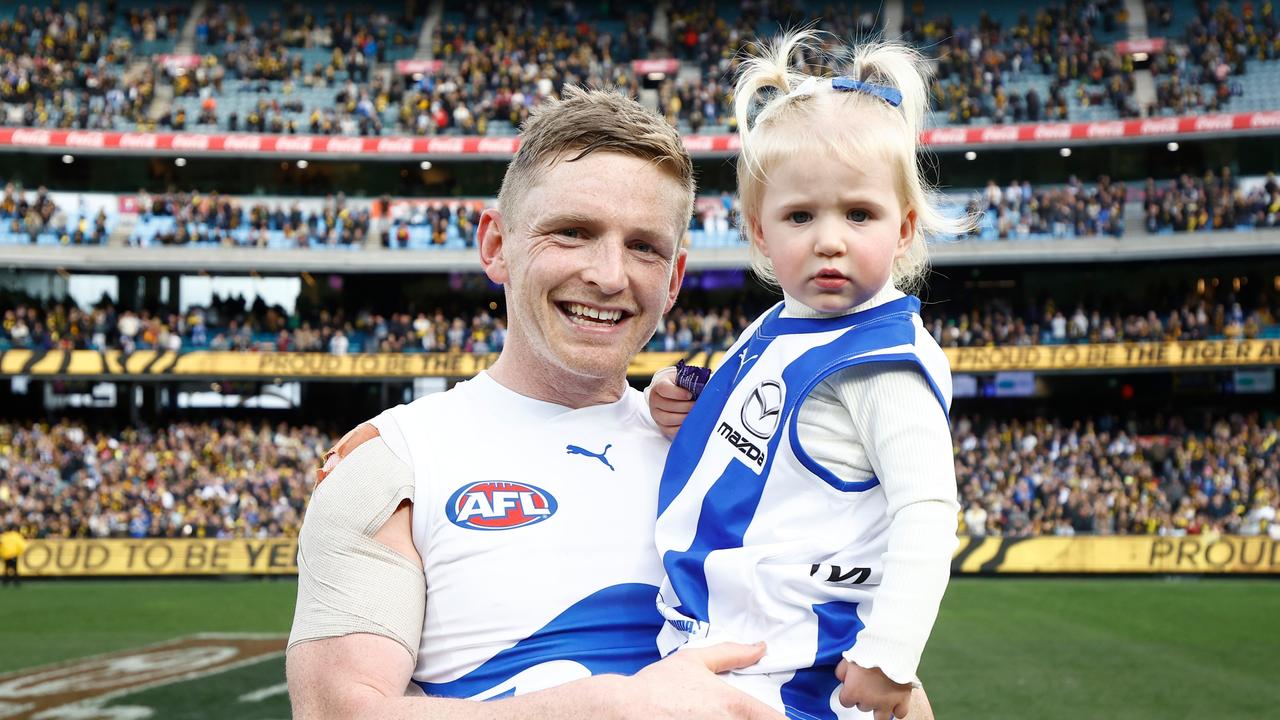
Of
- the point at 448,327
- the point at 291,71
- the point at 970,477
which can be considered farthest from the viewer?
the point at 291,71

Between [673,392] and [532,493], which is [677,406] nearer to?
[673,392]

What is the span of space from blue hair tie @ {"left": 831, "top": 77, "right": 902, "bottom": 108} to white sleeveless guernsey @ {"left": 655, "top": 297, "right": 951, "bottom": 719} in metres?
0.54

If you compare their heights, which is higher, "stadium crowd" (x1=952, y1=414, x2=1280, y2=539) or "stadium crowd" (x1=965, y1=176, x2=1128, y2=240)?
"stadium crowd" (x1=965, y1=176, x2=1128, y2=240)

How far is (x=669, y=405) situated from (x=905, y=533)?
2.31 ft

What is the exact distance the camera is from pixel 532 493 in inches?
100

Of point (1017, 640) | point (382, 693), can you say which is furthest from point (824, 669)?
point (1017, 640)

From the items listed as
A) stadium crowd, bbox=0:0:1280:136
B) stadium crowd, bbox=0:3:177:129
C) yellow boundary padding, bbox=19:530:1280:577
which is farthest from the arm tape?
stadium crowd, bbox=0:3:177:129

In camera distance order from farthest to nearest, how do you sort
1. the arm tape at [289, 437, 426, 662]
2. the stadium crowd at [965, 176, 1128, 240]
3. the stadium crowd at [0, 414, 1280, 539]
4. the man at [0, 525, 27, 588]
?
the stadium crowd at [965, 176, 1128, 240]
the stadium crowd at [0, 414, 1280, 539]
the man at [0, 525, 27, 588]
the arm tape at [289, 437, 426, 662]

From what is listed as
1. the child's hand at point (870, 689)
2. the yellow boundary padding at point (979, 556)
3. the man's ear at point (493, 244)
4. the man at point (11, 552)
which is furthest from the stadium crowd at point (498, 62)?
the child's hand at point (870, 689)

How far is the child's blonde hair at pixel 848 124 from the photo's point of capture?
269 centimetres

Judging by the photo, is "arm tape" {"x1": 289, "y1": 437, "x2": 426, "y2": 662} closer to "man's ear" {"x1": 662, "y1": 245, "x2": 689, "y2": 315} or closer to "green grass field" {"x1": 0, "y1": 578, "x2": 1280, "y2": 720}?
"man's ear" {"x1": 662, "y1": 245, "x2": 689, "y2": 315}

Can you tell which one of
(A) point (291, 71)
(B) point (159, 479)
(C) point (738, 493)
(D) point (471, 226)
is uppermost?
(C) point (738, 493)

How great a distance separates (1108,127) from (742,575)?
118 ft

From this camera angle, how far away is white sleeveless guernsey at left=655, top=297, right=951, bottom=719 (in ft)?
7.91
